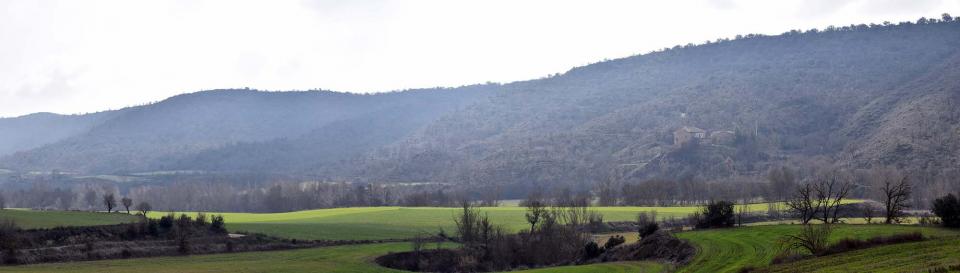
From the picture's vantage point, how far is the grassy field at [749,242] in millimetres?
49000

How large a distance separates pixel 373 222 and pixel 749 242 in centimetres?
6795

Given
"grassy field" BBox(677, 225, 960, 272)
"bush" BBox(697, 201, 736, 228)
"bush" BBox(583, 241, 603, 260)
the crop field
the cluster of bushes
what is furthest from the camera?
the crop field

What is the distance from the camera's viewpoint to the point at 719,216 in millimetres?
71562

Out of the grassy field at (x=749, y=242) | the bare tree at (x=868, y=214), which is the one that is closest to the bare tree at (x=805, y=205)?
the bare tree at (x=868, y=214)

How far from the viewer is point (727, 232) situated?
64688 mm

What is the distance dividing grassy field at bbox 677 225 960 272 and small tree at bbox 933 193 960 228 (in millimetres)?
1367

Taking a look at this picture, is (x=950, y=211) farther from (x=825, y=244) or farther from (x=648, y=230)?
(x=648, y=230)

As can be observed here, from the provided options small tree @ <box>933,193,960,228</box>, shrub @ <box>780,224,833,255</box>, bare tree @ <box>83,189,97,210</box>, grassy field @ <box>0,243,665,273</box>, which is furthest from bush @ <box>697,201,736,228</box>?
bare tree @ <box>83,189,97,210</box>

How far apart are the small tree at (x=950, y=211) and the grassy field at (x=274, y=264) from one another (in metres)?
16.5

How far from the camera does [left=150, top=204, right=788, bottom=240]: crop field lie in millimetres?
96312

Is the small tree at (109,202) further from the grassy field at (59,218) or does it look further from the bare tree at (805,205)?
the bare tree at (805,205)

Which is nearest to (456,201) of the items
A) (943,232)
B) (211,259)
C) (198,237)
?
(198,237)

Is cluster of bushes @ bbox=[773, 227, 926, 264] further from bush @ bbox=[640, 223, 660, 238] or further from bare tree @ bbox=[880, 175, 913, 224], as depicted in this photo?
bush @ bbox=[640, 223, 660, 238]

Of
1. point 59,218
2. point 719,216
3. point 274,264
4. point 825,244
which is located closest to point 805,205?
point 719,216
